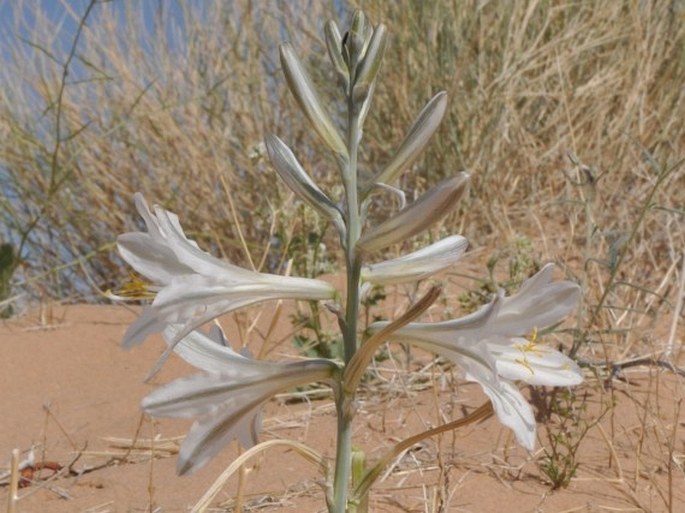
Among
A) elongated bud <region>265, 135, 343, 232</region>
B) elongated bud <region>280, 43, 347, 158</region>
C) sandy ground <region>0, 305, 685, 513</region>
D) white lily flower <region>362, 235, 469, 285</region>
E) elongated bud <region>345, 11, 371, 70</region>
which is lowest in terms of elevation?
sandy ground <region>0, 305, 685, 513</region>

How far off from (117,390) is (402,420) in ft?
3.95

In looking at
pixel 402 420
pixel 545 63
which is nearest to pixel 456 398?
pixel 402 420

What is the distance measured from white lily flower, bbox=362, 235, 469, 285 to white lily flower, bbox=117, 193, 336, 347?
0.18 ft

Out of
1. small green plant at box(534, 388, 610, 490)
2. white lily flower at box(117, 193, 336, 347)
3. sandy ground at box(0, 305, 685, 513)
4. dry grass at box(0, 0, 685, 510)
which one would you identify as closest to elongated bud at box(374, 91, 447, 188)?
white lily flower at box(117, 193, 336, 347)

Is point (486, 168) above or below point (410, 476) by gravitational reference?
above

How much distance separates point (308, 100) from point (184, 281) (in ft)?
0.78

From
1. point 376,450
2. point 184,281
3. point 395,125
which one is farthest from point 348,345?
point 395,125

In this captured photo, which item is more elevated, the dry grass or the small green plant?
the dry grass

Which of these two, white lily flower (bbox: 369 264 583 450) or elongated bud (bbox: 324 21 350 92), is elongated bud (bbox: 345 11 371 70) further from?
white lily flower (bbox: 369 264 583 450)

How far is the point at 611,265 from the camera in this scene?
7.55 feet

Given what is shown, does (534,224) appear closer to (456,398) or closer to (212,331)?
(456,398)

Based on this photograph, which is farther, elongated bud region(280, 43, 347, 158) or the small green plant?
the small green plant

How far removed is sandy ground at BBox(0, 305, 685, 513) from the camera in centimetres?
206

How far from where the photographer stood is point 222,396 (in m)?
1.07
